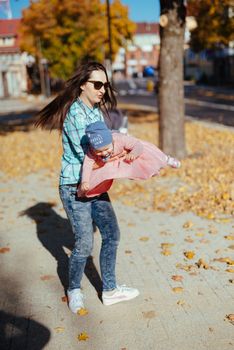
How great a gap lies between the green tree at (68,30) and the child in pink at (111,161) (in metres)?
27.7

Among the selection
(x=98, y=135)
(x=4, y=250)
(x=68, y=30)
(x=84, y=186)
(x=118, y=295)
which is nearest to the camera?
(x=98, y=135)

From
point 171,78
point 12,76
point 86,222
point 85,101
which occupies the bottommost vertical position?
point 12,76

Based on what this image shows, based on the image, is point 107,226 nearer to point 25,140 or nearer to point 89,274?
point 89,274

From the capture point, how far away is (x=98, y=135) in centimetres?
303

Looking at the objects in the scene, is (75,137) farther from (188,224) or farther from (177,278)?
(188,224)

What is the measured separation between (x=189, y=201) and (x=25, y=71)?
50.8 meters

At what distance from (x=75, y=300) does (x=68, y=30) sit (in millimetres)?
31670

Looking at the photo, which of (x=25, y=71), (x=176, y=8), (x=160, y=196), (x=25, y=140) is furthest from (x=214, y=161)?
(x=25, y=71)

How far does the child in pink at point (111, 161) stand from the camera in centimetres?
307

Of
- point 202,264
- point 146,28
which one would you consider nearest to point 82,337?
point 202,264

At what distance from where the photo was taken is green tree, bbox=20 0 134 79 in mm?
31281

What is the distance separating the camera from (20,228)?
591 cm

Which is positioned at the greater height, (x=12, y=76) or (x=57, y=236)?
(x=57, y=236)

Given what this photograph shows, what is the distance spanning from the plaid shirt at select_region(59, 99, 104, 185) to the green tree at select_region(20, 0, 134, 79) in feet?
90.5
